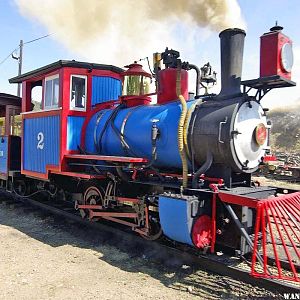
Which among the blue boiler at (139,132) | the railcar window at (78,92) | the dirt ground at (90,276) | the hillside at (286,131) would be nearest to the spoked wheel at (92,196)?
the dirt ground at (90,276)

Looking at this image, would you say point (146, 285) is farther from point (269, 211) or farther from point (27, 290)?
point (269, 211)

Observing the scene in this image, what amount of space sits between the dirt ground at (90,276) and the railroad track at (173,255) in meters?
0.10

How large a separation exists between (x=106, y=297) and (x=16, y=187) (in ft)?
20.7

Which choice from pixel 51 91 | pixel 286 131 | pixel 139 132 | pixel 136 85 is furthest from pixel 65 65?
pixel 286 131

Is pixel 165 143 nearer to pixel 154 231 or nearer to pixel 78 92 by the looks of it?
pixel 154 231

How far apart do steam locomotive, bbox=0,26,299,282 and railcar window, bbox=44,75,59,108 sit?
20 millimetres

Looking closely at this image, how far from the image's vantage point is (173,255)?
5.11 meters

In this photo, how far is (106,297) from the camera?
407 centimetres

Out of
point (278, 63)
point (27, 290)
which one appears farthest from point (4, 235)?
point (278, 63)

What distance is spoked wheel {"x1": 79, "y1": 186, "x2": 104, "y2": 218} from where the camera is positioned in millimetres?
6426

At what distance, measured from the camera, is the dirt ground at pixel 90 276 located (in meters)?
4.14

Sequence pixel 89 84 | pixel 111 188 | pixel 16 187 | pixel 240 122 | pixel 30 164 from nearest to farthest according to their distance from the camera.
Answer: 1. pixel 240 122
2. pixel 111 188
3. pixel 89 84
4. pixel 30 164
5. pixel 16 187

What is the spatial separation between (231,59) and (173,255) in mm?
2843

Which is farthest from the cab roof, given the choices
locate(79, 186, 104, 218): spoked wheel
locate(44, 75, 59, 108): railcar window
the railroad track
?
the railroad track
